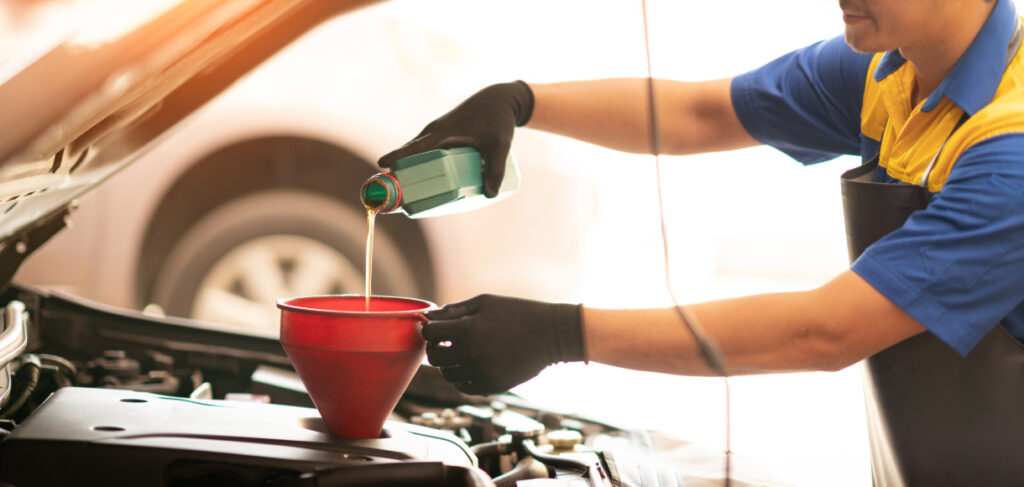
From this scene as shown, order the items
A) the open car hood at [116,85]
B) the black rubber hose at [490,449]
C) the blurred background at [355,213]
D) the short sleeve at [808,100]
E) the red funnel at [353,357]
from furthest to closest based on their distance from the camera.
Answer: the blurred background at [355,213], the short sleeve at [808,100], the black rubber hose at [490,449], the red funnel at [353,357], the open car hood at [116,85]

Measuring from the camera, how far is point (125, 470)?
3.18ft

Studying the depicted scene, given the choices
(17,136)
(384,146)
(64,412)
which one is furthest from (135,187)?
(17,136)

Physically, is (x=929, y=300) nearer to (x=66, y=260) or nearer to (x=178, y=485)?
(x=178, y=485)

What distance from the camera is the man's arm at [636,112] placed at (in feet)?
5.43

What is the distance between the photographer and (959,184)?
43.4 inches

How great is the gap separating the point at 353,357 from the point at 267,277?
1870 millimetres

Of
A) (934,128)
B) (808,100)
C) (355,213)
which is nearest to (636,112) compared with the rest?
(808,100)

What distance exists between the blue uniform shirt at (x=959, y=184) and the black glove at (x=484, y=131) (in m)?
0.57

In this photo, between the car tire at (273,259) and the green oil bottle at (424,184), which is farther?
the car tire at (273,259)

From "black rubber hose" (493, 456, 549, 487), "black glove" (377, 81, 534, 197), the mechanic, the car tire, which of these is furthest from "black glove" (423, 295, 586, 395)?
the car tire

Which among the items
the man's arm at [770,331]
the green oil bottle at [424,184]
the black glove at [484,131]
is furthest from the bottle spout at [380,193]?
the man's arm at [770,331]

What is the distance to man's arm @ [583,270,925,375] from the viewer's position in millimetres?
1122

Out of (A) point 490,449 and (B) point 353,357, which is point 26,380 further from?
(A) point 490,449

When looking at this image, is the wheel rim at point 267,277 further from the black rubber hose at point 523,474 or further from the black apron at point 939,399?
the black apron at point 939,399
